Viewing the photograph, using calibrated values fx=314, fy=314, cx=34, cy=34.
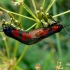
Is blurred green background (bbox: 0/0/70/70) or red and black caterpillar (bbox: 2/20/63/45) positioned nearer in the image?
red and black caterpillar (bbox: 2/20/63/45)

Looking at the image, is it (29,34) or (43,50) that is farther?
(43,50)

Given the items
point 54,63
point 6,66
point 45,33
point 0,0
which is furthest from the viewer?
point 0,0

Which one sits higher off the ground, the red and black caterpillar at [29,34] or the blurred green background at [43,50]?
the blurred green background at [43,50]

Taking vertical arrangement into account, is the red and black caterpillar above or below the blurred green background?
below

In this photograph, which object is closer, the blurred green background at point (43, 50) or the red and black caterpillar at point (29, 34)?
the red and black caterpillar at point (29, 34)

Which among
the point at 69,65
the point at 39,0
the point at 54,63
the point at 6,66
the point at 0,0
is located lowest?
the point at 6,66

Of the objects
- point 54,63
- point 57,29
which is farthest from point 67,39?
point 57,29

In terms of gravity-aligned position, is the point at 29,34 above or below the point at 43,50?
below

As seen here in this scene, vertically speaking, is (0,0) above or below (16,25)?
above

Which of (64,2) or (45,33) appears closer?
(45,33)

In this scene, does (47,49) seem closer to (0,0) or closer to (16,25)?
(0,0)

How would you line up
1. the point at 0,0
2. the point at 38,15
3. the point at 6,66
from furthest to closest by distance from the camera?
the point at 0,0
the point at 6,66
the point at 38,15
